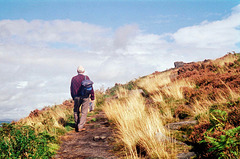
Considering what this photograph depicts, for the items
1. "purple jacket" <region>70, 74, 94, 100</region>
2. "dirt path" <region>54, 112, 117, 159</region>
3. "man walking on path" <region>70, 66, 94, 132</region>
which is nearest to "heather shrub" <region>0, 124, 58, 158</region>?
"dirt path" <region>54, 112, 117, 159</region>

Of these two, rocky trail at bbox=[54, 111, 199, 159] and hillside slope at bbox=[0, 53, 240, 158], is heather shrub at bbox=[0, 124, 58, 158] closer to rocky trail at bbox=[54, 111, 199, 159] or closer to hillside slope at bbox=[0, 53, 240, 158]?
hillside slope at bbox=[0, 53, 240, 158]

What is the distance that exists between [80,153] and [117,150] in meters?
1.09

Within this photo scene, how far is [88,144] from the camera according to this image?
246 inches

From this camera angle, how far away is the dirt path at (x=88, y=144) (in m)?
5.26

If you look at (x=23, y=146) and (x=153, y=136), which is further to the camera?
(x=23, y=146)

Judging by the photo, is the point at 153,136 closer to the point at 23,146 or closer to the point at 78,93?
the point at 23,146

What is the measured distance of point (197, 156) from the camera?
3707 millimetres

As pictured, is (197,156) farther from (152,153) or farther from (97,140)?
(97,140)

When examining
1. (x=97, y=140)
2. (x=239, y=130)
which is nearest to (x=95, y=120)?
(x=97, y=140)

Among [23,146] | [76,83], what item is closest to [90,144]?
[23,146]

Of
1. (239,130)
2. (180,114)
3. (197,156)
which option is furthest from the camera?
(180,114)

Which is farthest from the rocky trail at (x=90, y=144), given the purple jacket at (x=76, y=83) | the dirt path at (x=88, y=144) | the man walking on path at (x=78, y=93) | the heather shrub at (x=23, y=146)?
the purple jacket at (x=76, y=83)

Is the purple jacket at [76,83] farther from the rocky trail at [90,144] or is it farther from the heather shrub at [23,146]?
the heather shrub at [23,146]

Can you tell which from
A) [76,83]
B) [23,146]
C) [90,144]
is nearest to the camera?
[23,146]
